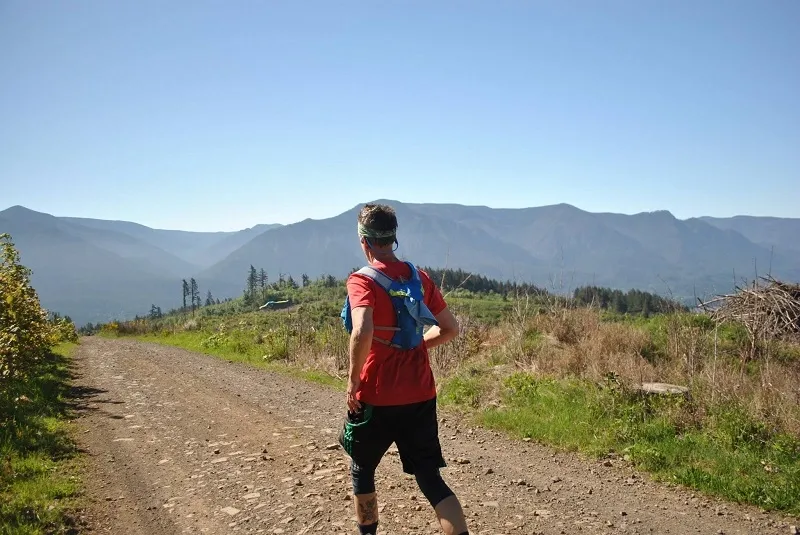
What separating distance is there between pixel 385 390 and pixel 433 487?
1.92 ft

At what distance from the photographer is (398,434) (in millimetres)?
3025

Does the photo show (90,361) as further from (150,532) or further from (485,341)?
(150,532)

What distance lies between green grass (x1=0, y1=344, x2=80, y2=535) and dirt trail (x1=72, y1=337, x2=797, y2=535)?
0.23 m

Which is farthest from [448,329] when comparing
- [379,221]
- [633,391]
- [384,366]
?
[633,391]

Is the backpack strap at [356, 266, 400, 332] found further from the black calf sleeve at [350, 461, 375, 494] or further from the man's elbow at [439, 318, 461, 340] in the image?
the black calf sleeve at [350, 461, 375, 494]

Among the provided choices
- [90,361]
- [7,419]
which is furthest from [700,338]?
[90,361]

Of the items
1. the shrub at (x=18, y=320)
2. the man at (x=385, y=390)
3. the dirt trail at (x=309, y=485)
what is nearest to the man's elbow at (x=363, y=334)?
the man at (x=385, y=390)

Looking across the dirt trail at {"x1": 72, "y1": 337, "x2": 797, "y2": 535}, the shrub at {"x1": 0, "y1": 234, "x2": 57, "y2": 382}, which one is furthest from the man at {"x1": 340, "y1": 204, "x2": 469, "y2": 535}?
the shrub at {"x1": 0, "y1": 234, "x2": 57, "y2": 382}

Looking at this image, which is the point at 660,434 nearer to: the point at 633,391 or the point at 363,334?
the point at 633,391

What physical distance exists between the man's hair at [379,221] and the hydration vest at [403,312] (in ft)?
0.58

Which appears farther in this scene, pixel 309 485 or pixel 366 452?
pixel 309 485

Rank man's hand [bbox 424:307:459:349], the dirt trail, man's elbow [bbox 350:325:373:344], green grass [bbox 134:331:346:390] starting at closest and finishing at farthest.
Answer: man's elbow [bbox 350:325:373:344] < man's hand [bbox 424:307:459:349] < the dirt trail < green grass [bbox 134:331:346:390]

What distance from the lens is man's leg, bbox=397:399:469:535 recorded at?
2.90 metres

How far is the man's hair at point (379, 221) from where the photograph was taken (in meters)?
3.04
